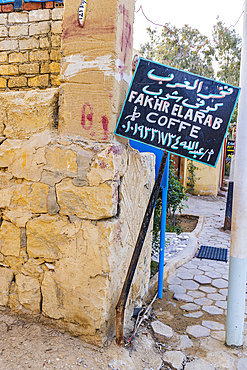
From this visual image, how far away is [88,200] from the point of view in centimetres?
201

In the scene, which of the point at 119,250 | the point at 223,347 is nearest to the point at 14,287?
the point at 119,250

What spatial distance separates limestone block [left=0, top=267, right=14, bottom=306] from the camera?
2304mm

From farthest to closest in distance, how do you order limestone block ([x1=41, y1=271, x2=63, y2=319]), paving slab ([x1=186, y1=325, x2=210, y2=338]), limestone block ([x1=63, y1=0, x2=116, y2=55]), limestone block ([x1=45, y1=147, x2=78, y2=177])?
paving slab ([x1=186, y1=325, x2=210, y2=338])
limestone block ([x1=41, y1=271, x2=63, y2=319])
limestone block ([x1=45, y1=147, x2=78, y2=177])
limestone block ([x1=63, y1=0, x2=116, y2=55])

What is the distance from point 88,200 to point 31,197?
1.56ft

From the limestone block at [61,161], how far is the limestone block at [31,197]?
162 millimetres

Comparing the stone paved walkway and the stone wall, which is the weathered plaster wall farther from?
the stone wall

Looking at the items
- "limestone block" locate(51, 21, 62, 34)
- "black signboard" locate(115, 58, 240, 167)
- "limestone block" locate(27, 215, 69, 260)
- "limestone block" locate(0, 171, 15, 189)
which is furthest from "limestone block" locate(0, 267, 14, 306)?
"limestone block" locate(51, 21, 62, 34)

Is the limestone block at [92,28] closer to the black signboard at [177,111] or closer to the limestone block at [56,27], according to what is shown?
the black signboard at [177,111]

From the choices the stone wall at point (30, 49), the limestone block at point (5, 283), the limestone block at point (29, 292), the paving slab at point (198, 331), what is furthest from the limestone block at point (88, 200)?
the stone wall at point (30, 49)

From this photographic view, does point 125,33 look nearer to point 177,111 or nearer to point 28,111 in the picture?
point 177,111

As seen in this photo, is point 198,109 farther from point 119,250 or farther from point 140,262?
point 140,262

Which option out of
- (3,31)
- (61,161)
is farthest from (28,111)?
(3,31)

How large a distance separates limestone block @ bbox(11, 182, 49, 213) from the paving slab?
1.75 meters

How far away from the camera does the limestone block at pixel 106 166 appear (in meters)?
1.96
